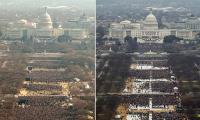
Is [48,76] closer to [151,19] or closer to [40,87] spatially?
[40,87]

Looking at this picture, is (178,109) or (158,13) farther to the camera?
(158,13)

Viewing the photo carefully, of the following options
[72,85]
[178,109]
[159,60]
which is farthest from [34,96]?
[159,60]

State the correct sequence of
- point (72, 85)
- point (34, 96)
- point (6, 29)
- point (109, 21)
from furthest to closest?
point (109, 21)
point (6, 29)
point (72, 85)
point (34, 96)

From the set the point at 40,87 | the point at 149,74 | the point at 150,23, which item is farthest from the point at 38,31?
the point at 40,87

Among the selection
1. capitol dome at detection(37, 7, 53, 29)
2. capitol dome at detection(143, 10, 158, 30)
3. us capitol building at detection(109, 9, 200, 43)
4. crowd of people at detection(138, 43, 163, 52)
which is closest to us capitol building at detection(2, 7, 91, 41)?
capitol dome at detection(37, 7, 53, 29)

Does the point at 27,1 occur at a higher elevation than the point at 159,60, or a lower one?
higher

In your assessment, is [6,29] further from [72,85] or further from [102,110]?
[102,110]

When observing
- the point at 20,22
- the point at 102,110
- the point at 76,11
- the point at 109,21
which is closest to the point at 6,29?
A: the point at 20,22

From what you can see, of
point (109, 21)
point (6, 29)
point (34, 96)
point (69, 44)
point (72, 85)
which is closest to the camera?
point (34, 96)

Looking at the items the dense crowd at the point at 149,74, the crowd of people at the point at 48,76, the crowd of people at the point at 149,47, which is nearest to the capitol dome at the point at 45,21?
the crowd of people at the point at 149,47
